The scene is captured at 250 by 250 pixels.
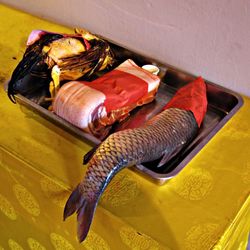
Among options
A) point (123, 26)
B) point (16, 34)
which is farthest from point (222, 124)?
point (16, 34)

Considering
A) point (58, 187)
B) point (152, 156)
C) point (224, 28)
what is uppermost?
point (224, 28)

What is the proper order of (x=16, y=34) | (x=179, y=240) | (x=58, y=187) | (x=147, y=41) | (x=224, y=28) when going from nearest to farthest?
1. (x=179, y=240)
2. (x=58, y=187)
3. (x=224, y=28)
4. (x=147, y=41)
5. (x=16, y=34)

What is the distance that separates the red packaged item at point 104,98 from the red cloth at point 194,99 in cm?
7

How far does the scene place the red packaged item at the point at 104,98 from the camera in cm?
86

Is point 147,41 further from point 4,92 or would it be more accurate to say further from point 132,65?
point 4,92

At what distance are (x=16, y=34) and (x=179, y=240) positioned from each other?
2.73 ft

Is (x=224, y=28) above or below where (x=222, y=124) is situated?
above

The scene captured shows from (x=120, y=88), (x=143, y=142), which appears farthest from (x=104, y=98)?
(x=143, y=142)

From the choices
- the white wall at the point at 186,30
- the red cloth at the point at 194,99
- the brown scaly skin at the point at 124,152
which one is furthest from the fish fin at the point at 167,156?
the white wall at the point at 186,30

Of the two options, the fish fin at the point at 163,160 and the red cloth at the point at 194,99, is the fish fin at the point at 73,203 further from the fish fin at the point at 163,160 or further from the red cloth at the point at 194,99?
the red cloth at the point at 194,99

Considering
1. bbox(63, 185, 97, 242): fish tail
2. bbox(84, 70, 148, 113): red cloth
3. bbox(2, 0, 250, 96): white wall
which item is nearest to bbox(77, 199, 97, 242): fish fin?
bbox(63, 185, 97, 242): fish tail

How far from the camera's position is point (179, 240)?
69 centimetres

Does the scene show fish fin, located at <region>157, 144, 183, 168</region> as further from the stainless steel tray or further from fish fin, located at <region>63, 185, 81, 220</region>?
fish fin, located at <region>63, 185, 81, 220</region>

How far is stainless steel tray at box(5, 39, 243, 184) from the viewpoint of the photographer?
82 centimetres
